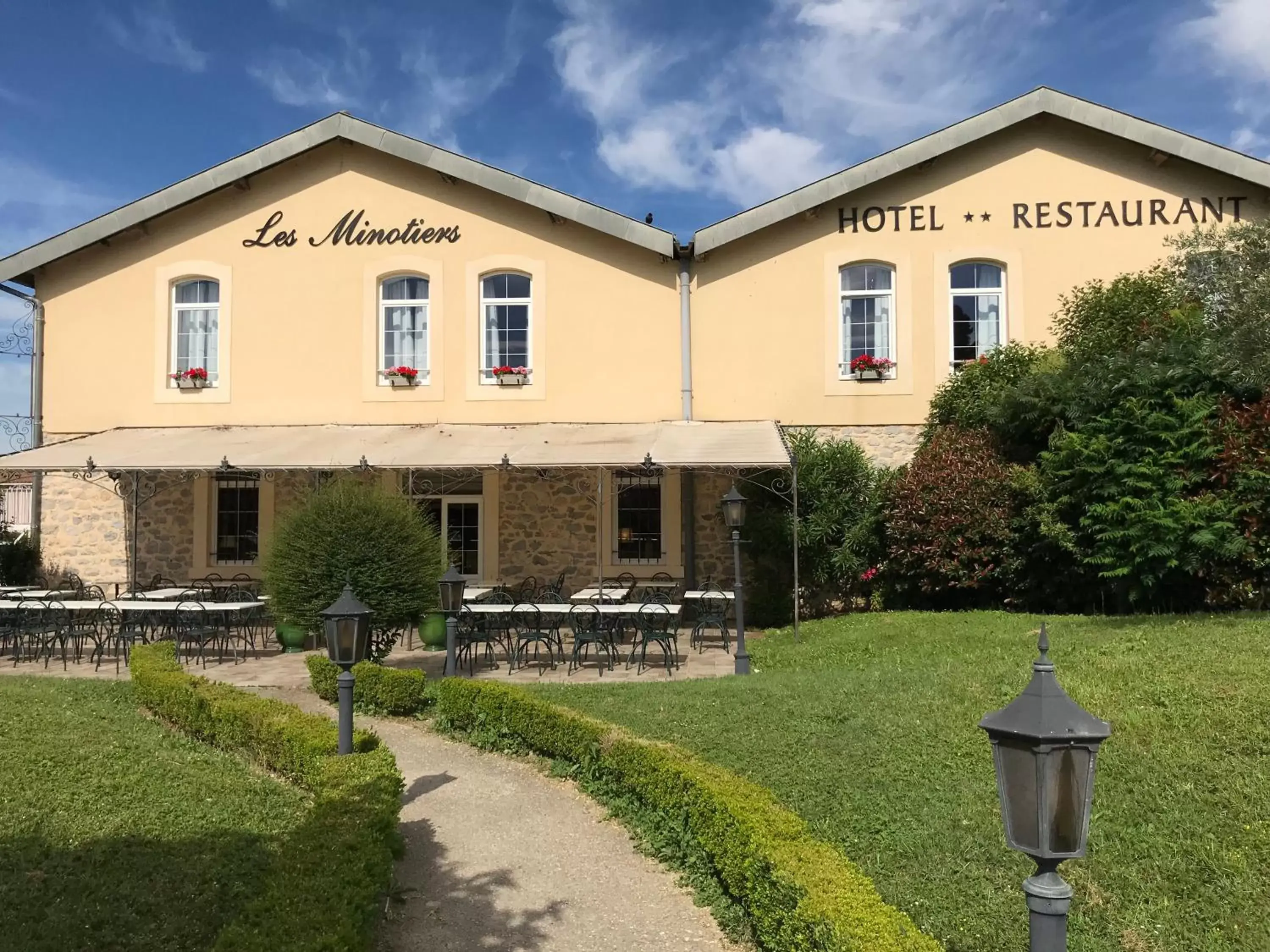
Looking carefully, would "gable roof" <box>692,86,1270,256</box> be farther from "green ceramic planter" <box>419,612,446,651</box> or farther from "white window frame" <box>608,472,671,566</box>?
"green ceramic planter" <box>419,612,446,651</box>

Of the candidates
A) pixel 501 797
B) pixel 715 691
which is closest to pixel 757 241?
pixel 715 691

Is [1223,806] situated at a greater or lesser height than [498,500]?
lesser

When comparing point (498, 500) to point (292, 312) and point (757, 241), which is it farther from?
point (757, 241)

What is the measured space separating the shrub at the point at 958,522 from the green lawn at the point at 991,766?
2.73 metres

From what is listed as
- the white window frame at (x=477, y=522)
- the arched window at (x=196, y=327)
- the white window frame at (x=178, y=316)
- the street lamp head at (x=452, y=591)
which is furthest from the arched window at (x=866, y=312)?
the arched window at (x=196, y=327)

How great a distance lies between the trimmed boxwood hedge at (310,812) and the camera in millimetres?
3572

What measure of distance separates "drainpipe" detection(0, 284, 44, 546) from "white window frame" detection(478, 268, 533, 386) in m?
6.71

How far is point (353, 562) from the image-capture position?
9352 mm

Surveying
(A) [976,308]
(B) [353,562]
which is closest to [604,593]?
(B) [353,562]

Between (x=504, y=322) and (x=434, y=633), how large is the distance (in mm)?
4850

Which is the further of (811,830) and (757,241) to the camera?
(757,241)

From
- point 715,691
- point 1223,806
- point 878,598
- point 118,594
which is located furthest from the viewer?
point 118,594

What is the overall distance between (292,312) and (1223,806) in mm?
13106

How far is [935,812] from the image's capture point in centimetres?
503
